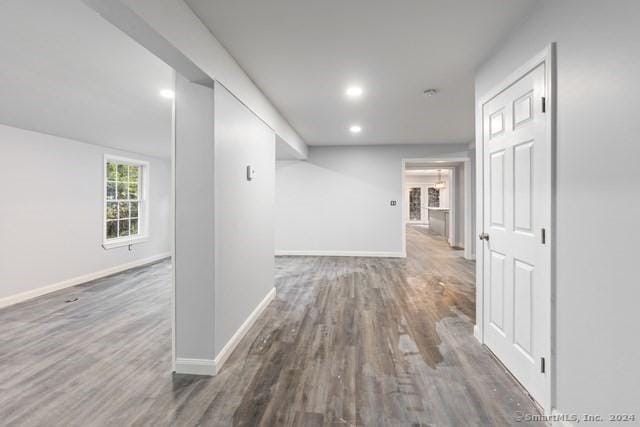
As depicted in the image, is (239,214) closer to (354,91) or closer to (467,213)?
(354,91)

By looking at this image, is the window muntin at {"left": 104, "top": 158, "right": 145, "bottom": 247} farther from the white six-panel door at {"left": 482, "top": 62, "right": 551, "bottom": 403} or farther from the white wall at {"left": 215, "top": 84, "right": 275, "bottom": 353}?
the white six-panel door at {"left": 482, "top": 62, "right": 551, "bottom": 403}

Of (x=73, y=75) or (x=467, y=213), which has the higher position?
(x=73, y=75)

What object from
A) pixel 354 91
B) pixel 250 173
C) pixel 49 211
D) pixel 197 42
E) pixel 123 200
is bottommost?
pixel 49 211

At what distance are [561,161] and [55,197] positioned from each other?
5.88 metres

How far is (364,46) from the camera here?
241 cm

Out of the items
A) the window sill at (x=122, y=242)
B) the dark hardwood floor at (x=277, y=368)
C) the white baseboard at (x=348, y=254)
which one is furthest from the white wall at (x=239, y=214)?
the window sill at (x=122, y=242)

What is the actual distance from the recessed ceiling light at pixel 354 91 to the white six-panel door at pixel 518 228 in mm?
1328

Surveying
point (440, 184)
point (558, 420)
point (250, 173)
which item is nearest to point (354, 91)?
point (250, 173)

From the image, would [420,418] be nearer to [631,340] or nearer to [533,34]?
[631,340]

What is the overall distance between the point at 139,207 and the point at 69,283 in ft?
6.78

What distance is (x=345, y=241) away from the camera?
6.74 meters

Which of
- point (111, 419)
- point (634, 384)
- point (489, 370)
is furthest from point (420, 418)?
point (111, 419)

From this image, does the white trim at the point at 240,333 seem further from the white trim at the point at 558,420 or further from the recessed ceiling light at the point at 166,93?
the recessed ceiling light at the point at 166,93

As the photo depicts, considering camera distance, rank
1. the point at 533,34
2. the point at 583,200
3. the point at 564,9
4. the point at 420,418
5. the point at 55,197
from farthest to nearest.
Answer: the point at 55,197
the point at 533,34
the point at 420,418
the point at 564,9
the point at 583,200
